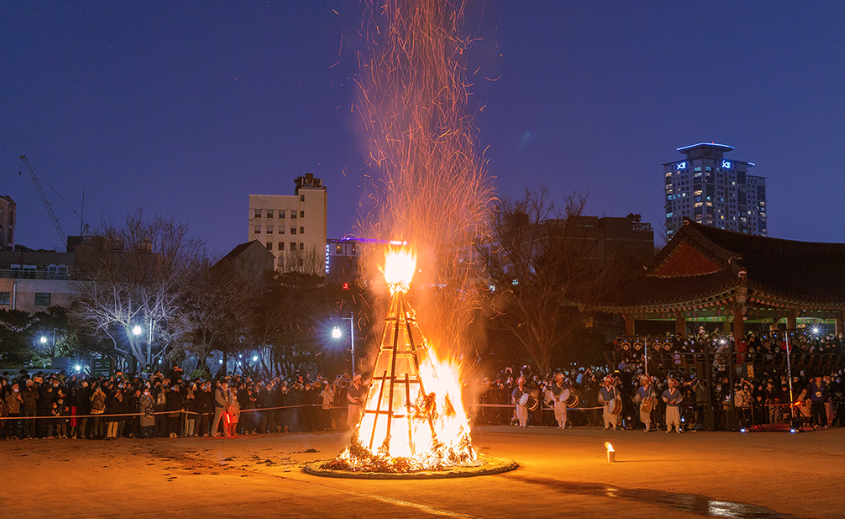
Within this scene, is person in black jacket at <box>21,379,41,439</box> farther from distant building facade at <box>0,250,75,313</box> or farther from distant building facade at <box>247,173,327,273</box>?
distant building facade at <box>247,173,327,273</box>

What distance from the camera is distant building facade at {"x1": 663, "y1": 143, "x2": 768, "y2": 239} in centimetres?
17638

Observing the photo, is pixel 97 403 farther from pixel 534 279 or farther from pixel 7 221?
pixel 7 221

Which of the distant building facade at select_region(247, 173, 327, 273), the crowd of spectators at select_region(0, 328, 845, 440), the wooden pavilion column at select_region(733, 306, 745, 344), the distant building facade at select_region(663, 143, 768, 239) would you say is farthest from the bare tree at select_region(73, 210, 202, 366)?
the distant building facade at select_region(663, 143, 768, 239)

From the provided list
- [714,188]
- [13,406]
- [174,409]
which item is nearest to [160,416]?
[174,409]

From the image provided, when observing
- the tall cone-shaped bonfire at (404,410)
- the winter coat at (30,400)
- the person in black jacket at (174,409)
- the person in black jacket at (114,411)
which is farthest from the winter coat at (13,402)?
the tall cone-shaped bonfire at (404,410)

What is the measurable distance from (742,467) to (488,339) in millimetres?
24279

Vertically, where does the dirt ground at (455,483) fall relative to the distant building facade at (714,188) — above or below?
below

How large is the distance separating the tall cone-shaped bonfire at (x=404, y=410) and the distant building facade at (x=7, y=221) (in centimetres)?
9505

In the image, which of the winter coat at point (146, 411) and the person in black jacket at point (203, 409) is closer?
the winter coat at point (146, 411)

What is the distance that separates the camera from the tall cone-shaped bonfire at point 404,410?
13367 mm

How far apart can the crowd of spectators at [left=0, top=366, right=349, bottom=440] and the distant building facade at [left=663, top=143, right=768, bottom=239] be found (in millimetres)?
166838

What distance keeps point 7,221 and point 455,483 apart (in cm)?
10685

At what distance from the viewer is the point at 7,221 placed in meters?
101

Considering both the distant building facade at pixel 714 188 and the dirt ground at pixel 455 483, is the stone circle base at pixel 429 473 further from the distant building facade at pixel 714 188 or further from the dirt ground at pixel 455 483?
the distant building facade at pixel 714 188
